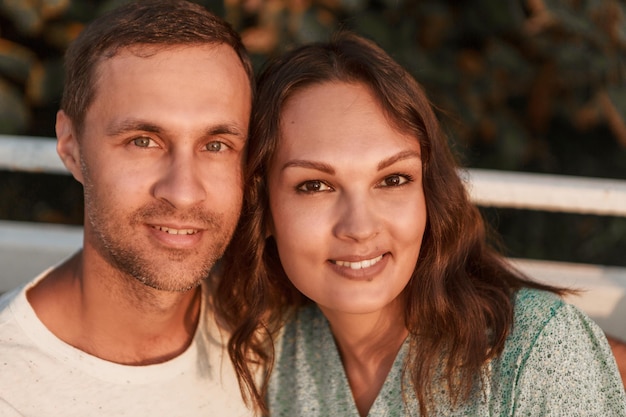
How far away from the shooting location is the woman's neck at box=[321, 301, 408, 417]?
87.7 inches

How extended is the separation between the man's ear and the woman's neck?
0.81 meters

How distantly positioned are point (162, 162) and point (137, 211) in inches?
5.5

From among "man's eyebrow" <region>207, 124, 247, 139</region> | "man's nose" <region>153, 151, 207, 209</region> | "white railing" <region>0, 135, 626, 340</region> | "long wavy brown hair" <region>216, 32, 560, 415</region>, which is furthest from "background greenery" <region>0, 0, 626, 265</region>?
"man's nose" <region>153, 151, 207, 209</region>

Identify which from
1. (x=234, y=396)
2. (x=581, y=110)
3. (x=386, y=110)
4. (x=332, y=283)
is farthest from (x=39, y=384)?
(x=581, y=110)

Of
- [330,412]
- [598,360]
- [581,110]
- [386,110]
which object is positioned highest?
[581,110]

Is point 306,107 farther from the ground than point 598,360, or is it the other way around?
point 306,107

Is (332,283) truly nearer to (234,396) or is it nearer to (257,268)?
(257,268)

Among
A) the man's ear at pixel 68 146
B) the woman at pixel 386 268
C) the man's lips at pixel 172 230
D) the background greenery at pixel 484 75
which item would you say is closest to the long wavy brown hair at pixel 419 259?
the woman at pixel 386 268

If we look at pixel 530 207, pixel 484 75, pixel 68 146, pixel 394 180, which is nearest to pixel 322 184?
pixel 394 180

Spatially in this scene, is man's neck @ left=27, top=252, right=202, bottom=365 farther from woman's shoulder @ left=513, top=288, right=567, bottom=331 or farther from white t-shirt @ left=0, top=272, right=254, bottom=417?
woman's shoulder @ left=513, top=288, right=567, bottom=331

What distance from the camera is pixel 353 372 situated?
7.54 feet

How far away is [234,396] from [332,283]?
1.67ft

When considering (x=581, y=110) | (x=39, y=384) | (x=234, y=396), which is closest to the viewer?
(x=39, y=384)

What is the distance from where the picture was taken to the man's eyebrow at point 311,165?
1953 mm
